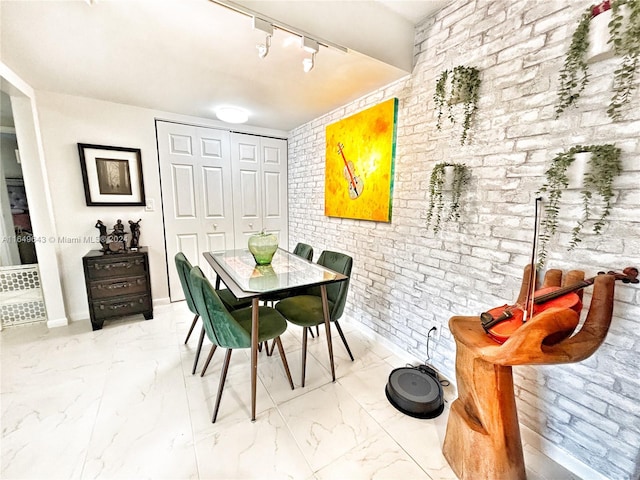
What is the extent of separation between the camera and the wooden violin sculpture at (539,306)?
1021 mm

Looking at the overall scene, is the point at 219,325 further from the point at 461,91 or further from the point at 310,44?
the point at 461,91

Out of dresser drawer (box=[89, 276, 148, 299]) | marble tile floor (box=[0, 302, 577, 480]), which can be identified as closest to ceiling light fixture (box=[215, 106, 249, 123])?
dresser drawer (box=[89, 276, 148, 299])

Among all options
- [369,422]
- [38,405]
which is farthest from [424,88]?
[38,405]

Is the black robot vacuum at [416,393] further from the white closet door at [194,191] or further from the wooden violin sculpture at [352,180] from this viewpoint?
the white closet door at [194,191]

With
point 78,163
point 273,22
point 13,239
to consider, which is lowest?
point 13,239

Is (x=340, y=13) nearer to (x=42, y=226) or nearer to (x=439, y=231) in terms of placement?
(x=439, y=231)

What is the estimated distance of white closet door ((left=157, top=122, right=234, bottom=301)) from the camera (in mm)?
2947

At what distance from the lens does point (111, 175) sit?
2.67 m

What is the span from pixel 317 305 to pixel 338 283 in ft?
0.81

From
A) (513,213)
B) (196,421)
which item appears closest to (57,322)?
(196,421)

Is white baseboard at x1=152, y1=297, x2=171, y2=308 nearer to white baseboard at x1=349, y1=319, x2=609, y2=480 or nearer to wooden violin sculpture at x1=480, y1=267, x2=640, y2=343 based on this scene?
wooden violin sculpture at x1=480, y1=267, x2=640, y2=343

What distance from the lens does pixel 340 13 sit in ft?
5.10

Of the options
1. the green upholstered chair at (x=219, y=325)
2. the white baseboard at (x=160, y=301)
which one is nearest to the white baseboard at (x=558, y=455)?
the green upholstered chair at (x=219, y=325)

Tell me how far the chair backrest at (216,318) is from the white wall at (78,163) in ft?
6.50
